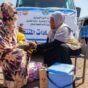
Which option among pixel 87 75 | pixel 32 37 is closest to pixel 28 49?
pixel 87 75

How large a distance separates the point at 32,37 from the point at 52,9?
99 centimetres

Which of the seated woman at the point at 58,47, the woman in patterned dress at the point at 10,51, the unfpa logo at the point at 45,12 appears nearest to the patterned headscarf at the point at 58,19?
the seated woman at the point at 58,47

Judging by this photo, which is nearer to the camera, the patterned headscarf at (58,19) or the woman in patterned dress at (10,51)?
the woman in patterned dress at (10,51)

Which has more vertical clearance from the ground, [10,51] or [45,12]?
[45,12]

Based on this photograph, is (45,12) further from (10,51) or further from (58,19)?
(10,51)

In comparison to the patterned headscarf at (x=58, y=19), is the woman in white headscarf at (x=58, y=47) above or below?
below

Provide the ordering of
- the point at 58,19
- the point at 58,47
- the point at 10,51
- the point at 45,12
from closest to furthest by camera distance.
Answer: the point at 10,51
the point at 58,47
the point at 58,19
the point at 45,12

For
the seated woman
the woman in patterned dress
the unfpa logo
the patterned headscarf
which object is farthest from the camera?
the unfpa logo

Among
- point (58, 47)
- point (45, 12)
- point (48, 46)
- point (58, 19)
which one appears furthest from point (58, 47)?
point (45, 12)

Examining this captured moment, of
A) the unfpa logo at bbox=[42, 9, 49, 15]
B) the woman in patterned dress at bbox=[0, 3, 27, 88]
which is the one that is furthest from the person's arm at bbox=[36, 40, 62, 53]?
the unfpa logo at bbox=[42, 9, 49, 15]

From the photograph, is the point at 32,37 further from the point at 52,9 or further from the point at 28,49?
the point at 28,49

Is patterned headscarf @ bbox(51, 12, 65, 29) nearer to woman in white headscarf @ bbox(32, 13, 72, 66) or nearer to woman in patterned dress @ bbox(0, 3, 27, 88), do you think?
woman in white headscarf @ bbox(32, 13, 72, 66)

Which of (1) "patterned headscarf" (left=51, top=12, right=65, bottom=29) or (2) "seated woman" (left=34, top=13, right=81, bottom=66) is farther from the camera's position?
(1) "patterned headscarf" (left=51, top=12, right=65, bottom=29)

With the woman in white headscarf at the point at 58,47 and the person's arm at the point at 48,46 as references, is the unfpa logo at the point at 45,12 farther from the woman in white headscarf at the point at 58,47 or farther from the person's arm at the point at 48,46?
the person's arm at the point at 48,46
